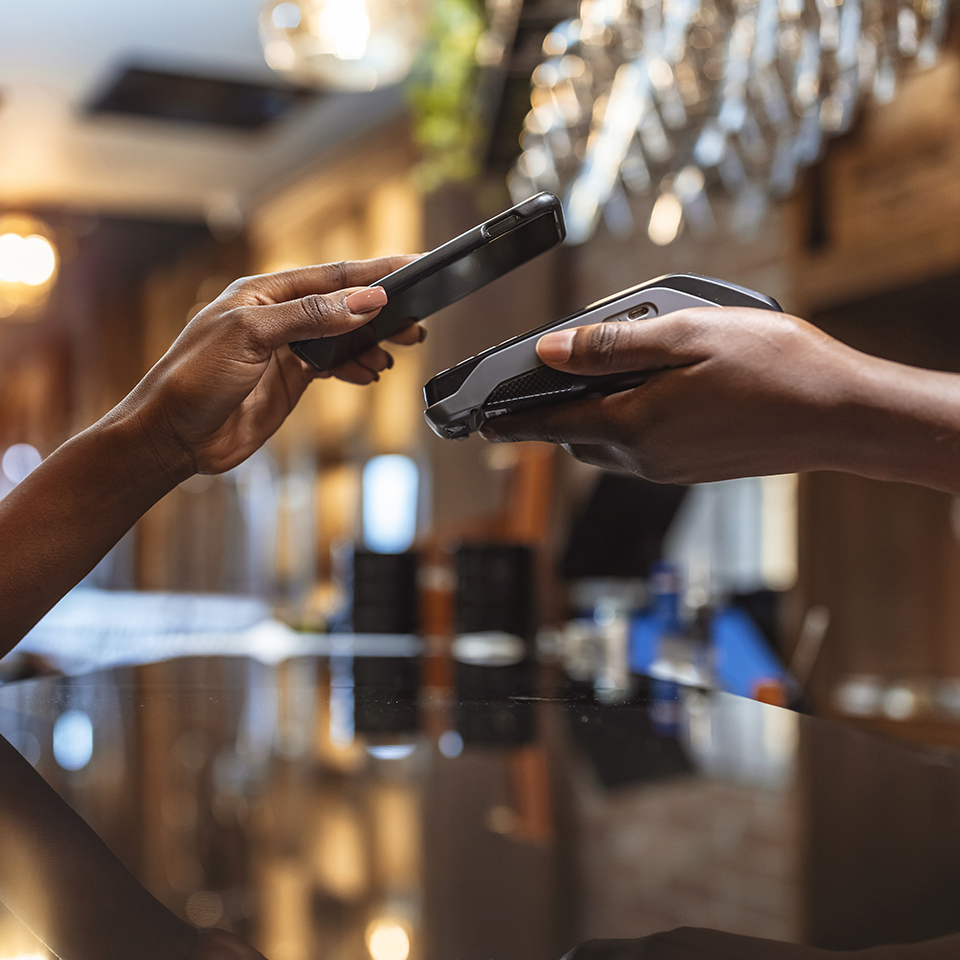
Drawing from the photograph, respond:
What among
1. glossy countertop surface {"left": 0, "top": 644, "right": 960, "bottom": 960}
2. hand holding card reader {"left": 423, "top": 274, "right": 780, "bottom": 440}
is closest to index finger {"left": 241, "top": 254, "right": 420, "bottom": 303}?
hand holding card reader {"left": 423, "top": 274, "right": 780, "bottom": 440}

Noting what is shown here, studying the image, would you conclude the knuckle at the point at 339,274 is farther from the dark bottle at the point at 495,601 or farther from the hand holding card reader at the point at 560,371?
the dark bottle at the point at 495,601

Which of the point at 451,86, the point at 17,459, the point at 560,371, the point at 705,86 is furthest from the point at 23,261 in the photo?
the point at 560,371

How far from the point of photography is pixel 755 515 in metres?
2.64

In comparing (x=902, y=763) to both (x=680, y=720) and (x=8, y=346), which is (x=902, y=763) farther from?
(x=8, y=346)

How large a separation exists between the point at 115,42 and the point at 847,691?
10.8 feet

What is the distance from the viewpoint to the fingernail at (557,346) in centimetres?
58

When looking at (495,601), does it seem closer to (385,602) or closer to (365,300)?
(385,602)

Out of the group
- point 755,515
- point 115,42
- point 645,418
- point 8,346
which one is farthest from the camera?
point 8,346

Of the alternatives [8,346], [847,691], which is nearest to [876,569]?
[847,691]

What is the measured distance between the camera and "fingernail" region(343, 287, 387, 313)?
66cm

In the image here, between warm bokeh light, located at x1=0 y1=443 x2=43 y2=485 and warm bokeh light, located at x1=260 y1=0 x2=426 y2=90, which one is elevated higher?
warm bokeh light, located at x1=260 y1=0 x2=426 y2=90

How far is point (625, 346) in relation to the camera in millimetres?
564

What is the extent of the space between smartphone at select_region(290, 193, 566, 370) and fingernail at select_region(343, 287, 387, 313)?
0.7 inches

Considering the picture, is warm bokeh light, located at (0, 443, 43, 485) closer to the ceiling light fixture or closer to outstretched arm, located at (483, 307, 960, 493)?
the ceiling light fixture
